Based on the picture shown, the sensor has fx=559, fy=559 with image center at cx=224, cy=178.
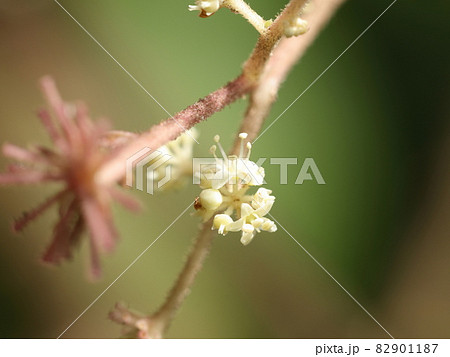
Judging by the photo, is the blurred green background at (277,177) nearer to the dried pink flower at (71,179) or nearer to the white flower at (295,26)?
the white flower at (295,26)

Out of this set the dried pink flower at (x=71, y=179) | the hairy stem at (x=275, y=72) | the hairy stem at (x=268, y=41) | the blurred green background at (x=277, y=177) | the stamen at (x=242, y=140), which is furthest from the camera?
the blurred green background at (x=277, y=177)

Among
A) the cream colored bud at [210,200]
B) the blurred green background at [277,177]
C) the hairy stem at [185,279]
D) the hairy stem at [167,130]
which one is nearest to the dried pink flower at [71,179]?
the hairy stem at [167,130]

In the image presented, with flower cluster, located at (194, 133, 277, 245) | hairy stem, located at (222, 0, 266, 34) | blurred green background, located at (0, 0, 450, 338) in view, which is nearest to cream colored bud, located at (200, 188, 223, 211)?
flower cluster, located at (194, 133, 277, 245)

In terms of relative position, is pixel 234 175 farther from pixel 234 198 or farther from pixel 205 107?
pixel 205 107

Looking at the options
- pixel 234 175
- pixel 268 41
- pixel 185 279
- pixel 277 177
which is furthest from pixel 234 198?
pixel 277 177

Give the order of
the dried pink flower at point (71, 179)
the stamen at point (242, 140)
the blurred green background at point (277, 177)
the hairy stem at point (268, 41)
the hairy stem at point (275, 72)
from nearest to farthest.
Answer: the dried pink flower at point (71, 179) → the hairy stem at point (268, 41) → the stamen at point (242, 140) → the hairy stem at point (275, 72) → the blurred green background at point (277, 177)

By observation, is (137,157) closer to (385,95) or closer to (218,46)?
Result: (218,46)

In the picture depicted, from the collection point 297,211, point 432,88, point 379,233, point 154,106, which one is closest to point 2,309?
point 154,106
